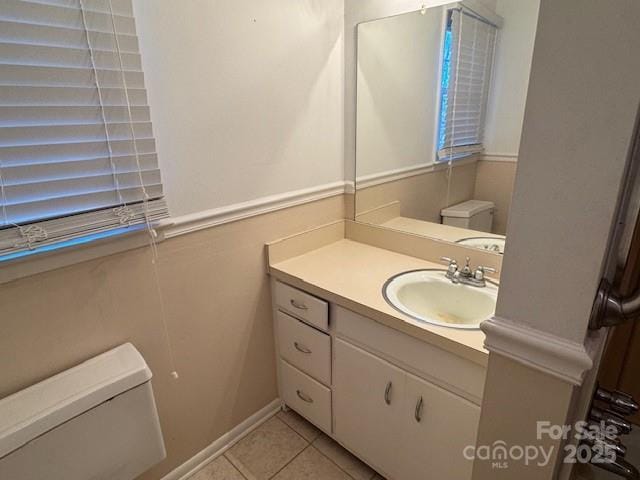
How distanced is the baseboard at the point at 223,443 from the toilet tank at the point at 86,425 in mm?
387

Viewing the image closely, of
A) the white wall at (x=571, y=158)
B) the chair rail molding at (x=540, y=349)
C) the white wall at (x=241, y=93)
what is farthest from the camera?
the white wall at (x=241, y=93)

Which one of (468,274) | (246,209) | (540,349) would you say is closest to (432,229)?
(468,274)

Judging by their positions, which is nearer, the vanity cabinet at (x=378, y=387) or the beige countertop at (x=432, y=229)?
the vanity cabinet at (x=378, y=387)

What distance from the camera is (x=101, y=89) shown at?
989mm

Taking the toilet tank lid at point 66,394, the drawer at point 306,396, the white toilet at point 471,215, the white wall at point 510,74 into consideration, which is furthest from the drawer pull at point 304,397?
the white wall at point 510,74

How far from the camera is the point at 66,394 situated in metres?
0.98

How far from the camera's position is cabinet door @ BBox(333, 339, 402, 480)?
4.17 ft

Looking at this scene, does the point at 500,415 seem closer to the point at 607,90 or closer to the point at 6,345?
the point at 607,90

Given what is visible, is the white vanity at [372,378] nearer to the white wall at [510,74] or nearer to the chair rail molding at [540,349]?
the chair rail molding at [540,349]

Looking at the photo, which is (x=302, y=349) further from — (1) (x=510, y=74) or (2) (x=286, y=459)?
(1) (x=510, y=74)

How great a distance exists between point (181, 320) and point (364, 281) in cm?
72

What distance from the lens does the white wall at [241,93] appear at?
1152 mm

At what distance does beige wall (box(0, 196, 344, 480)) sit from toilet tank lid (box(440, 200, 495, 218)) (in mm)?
560

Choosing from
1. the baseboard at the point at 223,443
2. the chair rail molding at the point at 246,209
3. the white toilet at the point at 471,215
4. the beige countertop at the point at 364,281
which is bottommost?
the baseboard at the point at 223,443
